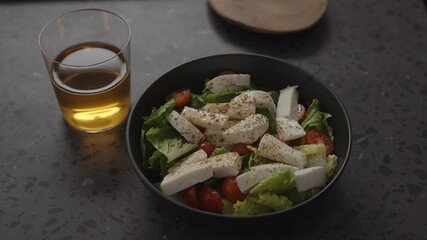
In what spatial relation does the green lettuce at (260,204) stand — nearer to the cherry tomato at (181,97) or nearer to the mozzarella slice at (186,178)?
the mozzarella slice at (186,178)

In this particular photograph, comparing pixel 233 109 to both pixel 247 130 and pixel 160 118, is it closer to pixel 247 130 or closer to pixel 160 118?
pixel 247 130

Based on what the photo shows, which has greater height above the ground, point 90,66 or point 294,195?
point 90,66

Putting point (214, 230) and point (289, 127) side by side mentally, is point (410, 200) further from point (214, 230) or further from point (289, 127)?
point (214, 230)

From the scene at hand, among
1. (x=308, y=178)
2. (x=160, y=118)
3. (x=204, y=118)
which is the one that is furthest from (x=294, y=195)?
(x=160, y=118)

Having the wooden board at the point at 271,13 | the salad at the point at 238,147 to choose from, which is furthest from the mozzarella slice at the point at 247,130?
the wooden board at the point at 271,13

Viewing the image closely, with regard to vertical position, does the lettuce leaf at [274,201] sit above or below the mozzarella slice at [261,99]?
below

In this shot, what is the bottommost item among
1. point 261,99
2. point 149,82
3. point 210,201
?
point 149,82
